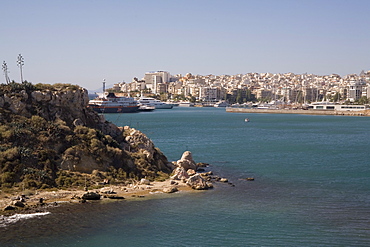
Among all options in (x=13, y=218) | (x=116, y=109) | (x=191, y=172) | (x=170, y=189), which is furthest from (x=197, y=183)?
(x=116, y=109)

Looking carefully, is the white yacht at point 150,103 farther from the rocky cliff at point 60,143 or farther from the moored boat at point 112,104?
the rocky cliff at point 60,143

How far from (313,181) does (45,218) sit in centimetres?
1669

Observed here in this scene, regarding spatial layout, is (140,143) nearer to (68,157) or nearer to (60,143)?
(60,143)

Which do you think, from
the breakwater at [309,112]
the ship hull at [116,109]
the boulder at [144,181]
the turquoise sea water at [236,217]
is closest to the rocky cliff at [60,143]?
the boulder at [144,181]

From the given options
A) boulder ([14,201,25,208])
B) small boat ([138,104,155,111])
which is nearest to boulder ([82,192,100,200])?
boulder ([14,201,25,208])

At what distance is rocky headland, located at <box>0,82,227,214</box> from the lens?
75.9ft

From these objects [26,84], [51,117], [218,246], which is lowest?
[218,246]

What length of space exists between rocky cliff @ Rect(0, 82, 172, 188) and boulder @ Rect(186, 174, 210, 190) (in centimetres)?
270

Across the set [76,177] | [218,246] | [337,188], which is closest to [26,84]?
[76,177]

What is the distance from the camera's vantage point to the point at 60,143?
86.7 ft

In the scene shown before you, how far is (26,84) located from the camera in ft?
95.2

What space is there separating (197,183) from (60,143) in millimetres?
8234

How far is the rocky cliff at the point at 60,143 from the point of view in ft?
79.8

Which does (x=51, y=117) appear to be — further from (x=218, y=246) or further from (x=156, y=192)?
(x=218, y=246)
